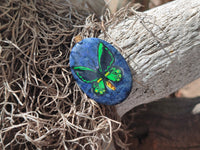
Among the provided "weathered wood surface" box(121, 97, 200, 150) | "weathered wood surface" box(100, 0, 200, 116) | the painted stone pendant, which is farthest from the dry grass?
"weathered wood surface" box(121, 97, 200, 150)

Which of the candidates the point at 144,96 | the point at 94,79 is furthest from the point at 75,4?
the point at 144,96

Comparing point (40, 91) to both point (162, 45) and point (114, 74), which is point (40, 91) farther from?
point (162, 45)

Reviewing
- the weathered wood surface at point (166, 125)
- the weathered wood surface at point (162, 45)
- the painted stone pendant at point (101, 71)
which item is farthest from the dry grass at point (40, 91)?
the weathered wood surface at point (166, 125)

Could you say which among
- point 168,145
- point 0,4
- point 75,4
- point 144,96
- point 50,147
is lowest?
point 168,145

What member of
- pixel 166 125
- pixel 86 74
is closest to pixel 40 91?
pixel 86 74

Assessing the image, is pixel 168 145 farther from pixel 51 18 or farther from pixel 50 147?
pixel 51 18

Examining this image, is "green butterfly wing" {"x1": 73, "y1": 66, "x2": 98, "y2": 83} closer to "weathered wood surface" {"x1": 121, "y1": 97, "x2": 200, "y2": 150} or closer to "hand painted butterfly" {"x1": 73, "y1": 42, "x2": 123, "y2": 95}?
"hand painted butterfly" {"x1": 73, "y1": 42, "x2": 123, "y2": 95}
